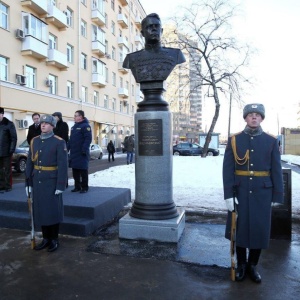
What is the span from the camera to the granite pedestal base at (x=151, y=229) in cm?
456

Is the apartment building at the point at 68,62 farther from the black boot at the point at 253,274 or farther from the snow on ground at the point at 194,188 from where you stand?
the black boot at the point at 253,274

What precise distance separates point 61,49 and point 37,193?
23.9 metres

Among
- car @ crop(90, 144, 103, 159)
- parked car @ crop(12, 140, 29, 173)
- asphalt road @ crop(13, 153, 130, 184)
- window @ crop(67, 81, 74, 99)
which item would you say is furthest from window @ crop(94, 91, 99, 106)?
parked car @ crop(12, 140, 29, 173)

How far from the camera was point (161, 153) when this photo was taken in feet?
15.9

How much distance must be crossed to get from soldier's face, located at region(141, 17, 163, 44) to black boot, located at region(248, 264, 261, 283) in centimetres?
356

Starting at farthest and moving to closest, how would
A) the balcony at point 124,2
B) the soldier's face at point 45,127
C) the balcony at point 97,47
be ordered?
1. the balcony at point 124,2
2. the balcony at point 97,47
3. the soldier's face at point 45,127

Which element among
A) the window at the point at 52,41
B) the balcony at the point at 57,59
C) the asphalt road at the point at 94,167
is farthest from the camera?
the window at the point at 52,41

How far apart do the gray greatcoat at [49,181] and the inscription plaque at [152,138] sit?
1.27 m

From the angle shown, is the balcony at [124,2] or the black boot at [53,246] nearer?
the black boot at [53,246]

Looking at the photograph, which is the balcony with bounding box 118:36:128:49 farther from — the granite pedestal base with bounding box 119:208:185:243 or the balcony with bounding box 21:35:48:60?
the granite pedestal base with bounding box 119:208:185:243

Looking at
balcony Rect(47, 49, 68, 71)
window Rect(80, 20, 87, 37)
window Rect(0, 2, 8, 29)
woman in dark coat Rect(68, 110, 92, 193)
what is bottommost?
woman in dark coat Rect(68, 110, 92, 193)

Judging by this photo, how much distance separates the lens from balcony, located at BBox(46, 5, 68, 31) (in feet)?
76.8

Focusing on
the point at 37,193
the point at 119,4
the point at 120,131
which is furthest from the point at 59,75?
the point at 37,193

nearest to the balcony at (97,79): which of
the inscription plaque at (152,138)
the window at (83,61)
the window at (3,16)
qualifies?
the window at (83,61)
